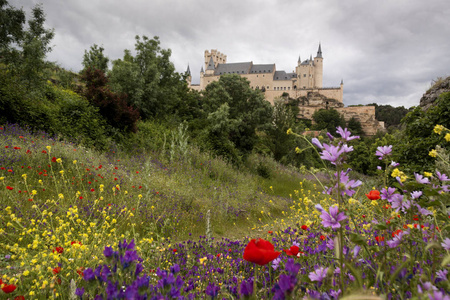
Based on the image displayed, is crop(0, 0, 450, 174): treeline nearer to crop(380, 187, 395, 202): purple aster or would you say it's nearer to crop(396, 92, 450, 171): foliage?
crop(396, 92, 450, 171): foliage

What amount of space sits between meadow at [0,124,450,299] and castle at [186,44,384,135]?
6387 cm

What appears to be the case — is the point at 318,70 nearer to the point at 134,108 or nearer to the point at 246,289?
the point at 134,108

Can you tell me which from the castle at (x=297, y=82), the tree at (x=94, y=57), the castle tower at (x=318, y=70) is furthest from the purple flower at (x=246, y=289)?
the castle tower at (x=318, y=70)

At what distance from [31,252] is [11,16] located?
1152cm

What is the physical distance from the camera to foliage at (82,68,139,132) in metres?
8.97

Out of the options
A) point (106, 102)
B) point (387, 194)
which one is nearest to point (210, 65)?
point (106, 102)

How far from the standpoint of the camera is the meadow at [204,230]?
0.89 meters

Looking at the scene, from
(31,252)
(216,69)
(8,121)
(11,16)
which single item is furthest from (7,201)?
(216,69)

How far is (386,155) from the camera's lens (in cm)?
126

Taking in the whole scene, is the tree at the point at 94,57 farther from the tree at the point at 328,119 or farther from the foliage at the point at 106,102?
the tree at the point at 328,119

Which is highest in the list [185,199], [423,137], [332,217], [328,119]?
[328,119]

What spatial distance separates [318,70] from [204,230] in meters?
79.0

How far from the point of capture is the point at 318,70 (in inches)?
2911

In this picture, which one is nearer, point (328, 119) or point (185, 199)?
point (185, 199)
